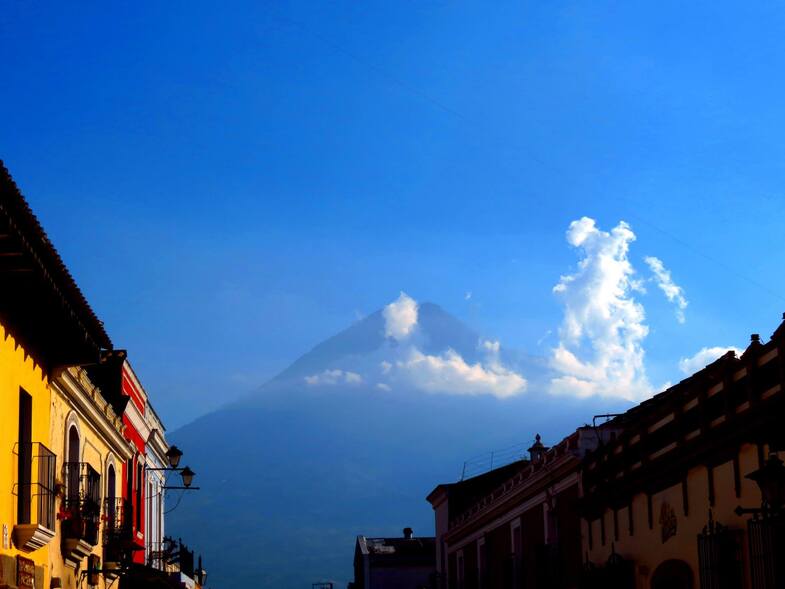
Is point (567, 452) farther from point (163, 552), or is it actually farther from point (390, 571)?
point (390, 571)

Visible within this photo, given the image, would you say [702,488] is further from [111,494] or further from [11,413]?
[111,494]

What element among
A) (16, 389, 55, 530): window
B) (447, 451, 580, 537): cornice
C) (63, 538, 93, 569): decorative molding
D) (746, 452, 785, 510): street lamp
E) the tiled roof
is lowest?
(63, 538, 93, 569): decorative molding

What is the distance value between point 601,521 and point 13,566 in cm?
1441

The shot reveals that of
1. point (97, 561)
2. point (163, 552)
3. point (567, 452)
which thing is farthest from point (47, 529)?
point (163, 552)

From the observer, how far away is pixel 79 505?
19.2 metres

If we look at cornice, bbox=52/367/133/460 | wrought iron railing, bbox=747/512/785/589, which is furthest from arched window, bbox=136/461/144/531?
wrought iron railing, bbox=747/512/785/589

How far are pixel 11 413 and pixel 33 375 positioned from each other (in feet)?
4.28

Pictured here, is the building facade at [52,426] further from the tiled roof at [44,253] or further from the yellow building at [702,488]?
the yellow building at [702,488]

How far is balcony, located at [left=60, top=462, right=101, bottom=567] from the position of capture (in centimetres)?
1883

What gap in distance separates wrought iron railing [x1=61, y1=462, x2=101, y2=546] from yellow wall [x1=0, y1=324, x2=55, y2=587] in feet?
6.01

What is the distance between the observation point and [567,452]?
96.6 feet

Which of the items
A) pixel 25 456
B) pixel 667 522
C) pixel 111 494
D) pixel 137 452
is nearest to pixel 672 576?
pixel 667 522

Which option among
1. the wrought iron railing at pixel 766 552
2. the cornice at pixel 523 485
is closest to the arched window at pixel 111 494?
the cornice at pixel 523 485

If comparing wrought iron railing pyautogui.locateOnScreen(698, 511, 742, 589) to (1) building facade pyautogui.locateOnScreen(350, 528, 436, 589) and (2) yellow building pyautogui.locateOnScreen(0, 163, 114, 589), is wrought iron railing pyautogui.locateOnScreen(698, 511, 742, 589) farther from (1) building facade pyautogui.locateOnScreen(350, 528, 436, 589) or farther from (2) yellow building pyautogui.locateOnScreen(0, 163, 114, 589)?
(1) building facade pyautogui.locateOnScreen(350, 528, 436, 589)
